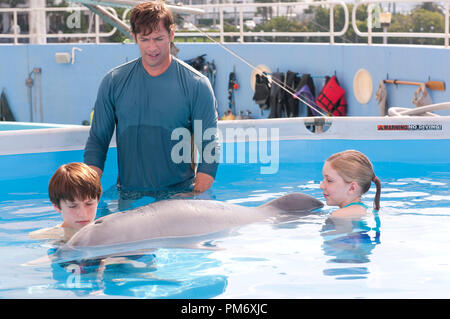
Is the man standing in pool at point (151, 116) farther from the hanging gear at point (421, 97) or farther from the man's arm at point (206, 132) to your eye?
the hanging gear at point (421, 97)

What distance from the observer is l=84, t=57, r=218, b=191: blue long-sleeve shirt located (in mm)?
4480

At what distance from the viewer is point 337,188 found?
13.7 ft

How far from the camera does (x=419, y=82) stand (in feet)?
32.9

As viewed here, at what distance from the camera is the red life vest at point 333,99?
11.7 m

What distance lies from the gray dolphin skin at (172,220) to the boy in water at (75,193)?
0.40 feet

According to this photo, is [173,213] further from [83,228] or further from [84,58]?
[84,58]

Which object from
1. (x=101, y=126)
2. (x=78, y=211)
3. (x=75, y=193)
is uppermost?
(x=101, y=126)

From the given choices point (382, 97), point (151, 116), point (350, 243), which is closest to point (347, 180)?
point (350, 243)

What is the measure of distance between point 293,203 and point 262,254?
636 millimetres

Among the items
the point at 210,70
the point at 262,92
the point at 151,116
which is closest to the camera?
the point at 151,116

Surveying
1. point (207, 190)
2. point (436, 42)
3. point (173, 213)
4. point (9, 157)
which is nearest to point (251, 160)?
point (207, 190)

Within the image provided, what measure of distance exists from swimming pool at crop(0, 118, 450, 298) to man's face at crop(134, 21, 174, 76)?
2.80 ft

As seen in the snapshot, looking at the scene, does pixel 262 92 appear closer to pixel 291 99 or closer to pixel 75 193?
pixel 291 99
